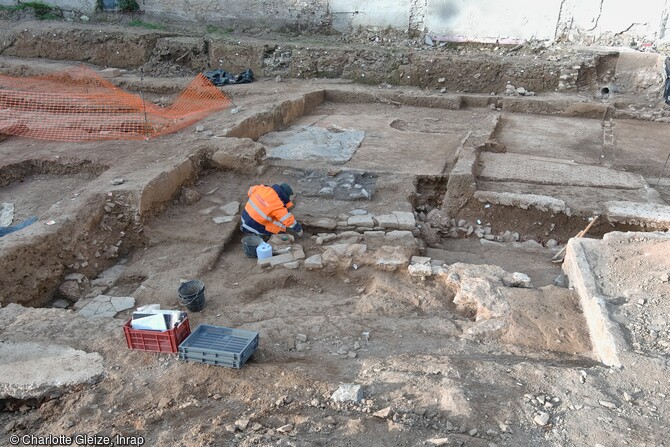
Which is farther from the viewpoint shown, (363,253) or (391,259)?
(363,253)

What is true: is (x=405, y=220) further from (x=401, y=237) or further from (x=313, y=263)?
(x=313, y=263)

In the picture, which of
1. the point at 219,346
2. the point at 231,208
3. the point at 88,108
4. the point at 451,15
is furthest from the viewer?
the point at 451,15

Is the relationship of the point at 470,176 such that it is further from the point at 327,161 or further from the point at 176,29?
the point at 176,29

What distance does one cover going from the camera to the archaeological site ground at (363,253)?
3055 millimetres

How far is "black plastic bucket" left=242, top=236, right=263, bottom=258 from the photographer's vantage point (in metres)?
5.51

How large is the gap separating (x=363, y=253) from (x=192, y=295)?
1838 mm

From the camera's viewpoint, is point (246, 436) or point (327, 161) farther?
point (327, 161)

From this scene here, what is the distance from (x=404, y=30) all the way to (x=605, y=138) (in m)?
6.90

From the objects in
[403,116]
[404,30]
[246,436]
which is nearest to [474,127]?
[403,116]

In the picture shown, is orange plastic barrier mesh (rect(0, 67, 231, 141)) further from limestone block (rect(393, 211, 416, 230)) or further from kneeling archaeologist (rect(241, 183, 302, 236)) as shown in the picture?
limestone block (rect(393, 211, 416, 230))

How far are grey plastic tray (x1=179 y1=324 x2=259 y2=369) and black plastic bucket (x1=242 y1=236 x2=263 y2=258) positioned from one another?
6.01 ft

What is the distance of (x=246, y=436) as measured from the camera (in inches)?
109

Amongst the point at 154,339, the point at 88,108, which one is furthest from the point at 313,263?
the point at 88,108

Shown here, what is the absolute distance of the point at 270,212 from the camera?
565 centimetres
